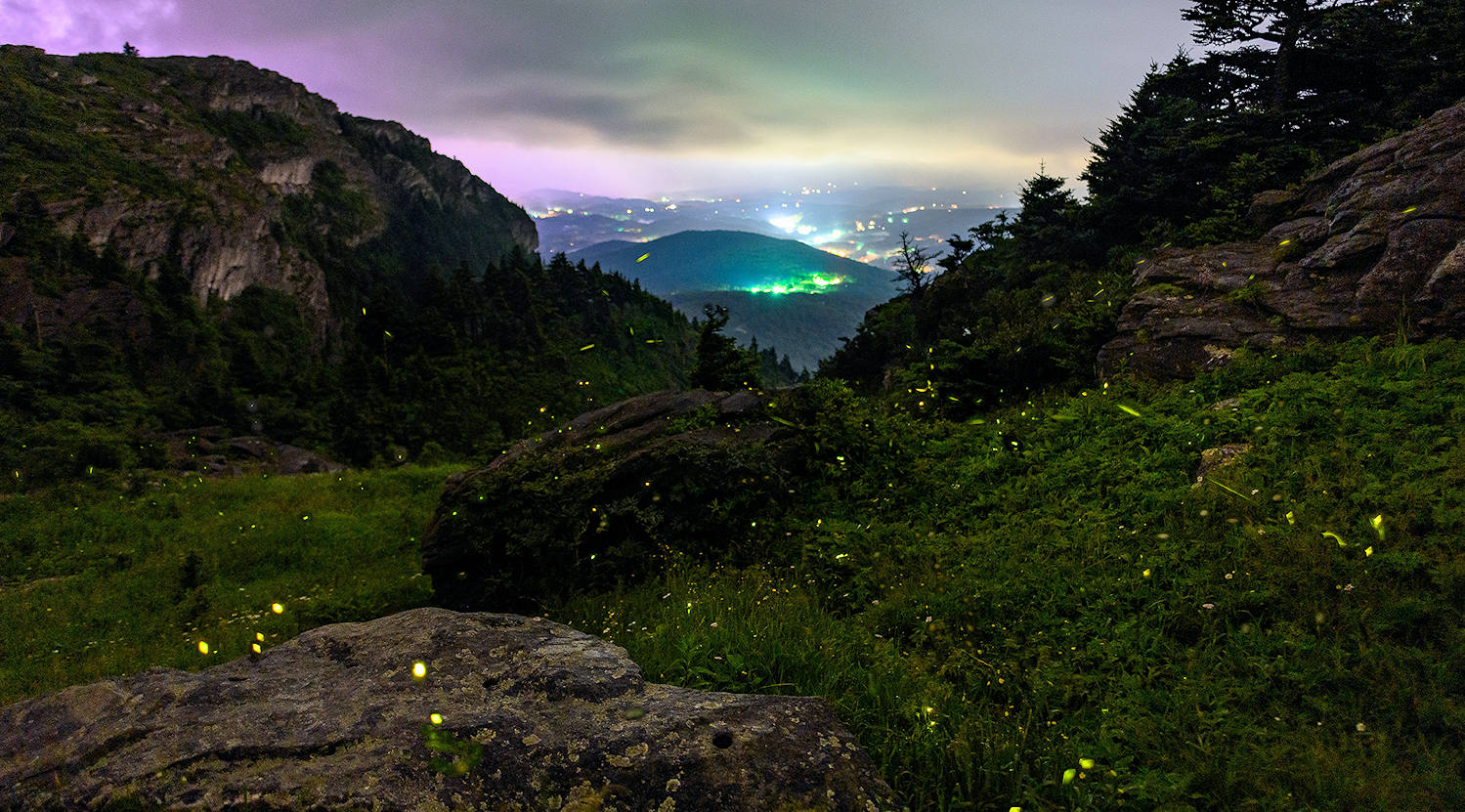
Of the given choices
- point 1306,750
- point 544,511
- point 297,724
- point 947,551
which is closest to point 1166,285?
point 947,551

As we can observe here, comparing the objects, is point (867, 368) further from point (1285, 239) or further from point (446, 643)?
point (446, 643)

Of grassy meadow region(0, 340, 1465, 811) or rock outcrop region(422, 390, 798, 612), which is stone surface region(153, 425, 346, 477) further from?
rock outcrop region(422, 390, 798, 612)

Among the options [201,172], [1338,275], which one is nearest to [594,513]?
[1338,275]

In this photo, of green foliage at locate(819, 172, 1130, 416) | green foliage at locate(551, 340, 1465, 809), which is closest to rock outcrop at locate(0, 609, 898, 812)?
green foliage at locate(551, 340, 1465, 809)

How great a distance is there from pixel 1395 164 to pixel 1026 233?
14515 mm

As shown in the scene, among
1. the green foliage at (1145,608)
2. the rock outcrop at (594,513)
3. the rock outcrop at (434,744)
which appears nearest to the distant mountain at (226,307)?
the rock outcrop at (594,513)

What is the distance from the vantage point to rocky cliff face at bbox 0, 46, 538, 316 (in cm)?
6375

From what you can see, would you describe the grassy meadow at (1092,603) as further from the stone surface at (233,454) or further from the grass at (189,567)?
the stone surface at (233,454)

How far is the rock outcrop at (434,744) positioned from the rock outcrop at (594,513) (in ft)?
11.4

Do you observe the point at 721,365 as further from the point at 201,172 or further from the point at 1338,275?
the point at 201,172

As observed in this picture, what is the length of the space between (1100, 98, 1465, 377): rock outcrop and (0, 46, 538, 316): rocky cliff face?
8428 centimetres

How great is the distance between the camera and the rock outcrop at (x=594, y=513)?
7035 mm

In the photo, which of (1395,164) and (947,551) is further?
(1395,164)

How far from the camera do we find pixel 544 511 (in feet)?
24.1
